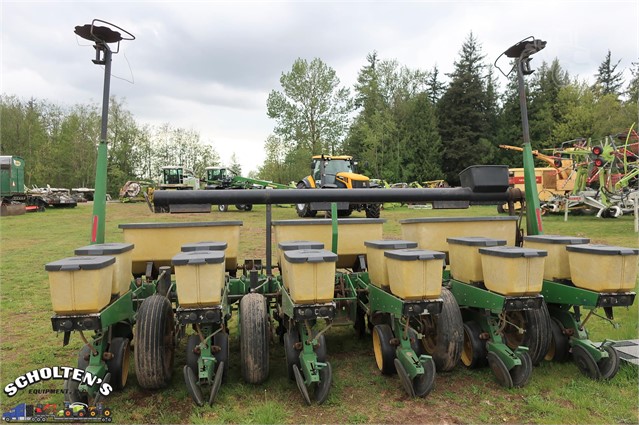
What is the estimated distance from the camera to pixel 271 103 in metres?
38.9

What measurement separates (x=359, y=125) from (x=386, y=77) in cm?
798

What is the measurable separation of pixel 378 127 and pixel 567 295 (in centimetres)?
3940

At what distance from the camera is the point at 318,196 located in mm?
4355

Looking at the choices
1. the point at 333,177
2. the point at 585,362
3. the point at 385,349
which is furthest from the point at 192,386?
the point at 333,177

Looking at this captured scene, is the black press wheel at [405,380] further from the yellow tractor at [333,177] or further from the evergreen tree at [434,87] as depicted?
the evergreen tree at [434,87]

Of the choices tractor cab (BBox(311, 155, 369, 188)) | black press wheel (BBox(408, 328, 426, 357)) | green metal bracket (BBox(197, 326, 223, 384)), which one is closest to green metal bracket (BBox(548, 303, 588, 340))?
black press wheel (BBox(408, 328, 426, 357))

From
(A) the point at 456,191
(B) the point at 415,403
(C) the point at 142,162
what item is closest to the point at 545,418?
(B) the point at 415,403

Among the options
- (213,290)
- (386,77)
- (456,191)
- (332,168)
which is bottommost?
(213,290)

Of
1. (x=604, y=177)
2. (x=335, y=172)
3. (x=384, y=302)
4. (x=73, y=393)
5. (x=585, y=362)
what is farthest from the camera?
(x=335, y=172)

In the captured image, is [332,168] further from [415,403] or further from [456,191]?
[415,403]

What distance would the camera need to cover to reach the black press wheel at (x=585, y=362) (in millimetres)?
3725

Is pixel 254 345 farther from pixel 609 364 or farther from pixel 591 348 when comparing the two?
pixel 609 364

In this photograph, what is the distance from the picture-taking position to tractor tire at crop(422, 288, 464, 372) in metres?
3.70

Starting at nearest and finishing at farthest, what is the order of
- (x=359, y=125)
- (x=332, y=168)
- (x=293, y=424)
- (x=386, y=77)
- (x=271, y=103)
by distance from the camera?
(x=293, y=424) → (x=332, y=168) → (x=271, y=103) → (x=359, y=125) → (x=386, y=77)
